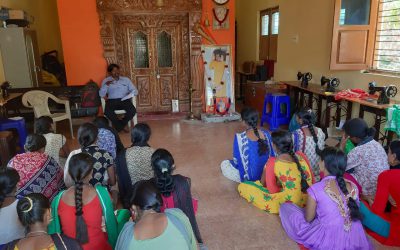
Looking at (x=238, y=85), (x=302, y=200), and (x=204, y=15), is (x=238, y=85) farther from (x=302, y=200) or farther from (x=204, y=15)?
(x=302, y=200)

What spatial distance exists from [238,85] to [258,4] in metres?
2.07

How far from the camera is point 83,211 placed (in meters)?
1.82

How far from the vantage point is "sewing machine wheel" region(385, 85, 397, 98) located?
3895mm

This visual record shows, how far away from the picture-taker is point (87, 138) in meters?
2.62

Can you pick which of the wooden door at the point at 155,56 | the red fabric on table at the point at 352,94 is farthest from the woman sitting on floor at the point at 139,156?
the wooden door at the point at 155,56

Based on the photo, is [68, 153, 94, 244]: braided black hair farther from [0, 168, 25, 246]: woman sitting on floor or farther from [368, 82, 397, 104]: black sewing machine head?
[368, 82, 397, 104]: black sewing machine head

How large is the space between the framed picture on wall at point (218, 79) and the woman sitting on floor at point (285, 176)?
148 inches

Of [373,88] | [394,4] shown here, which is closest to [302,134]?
[373,88]

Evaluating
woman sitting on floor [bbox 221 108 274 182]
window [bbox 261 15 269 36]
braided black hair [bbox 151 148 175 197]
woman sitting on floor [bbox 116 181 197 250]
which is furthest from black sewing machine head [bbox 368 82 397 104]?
window [bbox 261 15 269 36]

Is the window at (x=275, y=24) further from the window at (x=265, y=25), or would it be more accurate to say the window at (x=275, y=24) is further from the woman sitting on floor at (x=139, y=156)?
the woman sitting on floor at (x=139, y=156)

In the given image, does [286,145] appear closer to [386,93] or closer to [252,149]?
[252,149]

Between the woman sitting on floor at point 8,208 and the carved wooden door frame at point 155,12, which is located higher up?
the carved wooden door frame at point 155,12

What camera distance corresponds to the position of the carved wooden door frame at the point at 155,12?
606cm

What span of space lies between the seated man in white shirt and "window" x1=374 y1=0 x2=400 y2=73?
3877mm
